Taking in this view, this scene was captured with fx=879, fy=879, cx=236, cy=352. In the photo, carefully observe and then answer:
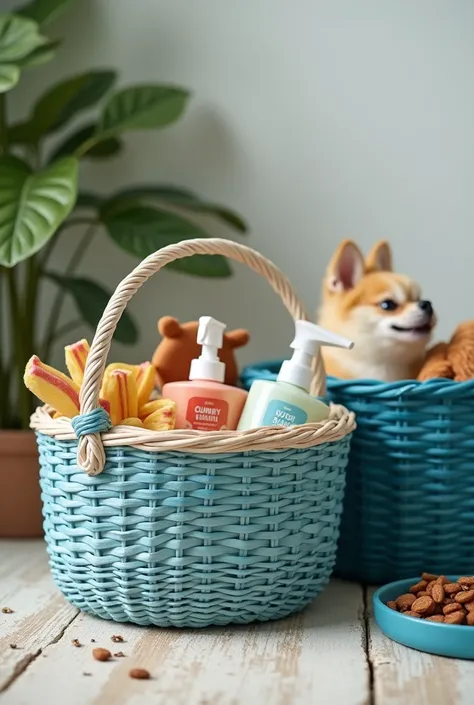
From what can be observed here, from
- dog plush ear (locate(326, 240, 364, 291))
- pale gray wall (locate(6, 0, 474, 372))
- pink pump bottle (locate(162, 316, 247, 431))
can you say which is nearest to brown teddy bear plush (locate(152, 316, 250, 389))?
pink pump bottle (locate(162, 316, 247, 431))

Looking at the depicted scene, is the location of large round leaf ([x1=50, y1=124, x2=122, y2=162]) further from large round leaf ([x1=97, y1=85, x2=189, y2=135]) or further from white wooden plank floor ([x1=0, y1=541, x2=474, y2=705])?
white wooden plank floor ([x1=0, y1=541, x2=474, y2=705])

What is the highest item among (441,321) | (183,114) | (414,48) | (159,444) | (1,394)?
(414,48)

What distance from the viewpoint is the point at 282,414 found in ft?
3.12

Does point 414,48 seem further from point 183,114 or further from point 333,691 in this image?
point 333,691

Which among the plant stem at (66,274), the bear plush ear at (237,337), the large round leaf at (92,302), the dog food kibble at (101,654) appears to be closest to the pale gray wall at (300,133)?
the plant stem at (66,274)

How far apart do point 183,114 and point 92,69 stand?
181 mm

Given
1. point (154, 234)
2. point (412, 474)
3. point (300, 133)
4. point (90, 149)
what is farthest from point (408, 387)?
point (90, 149)

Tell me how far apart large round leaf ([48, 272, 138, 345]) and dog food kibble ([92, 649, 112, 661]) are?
626 mm

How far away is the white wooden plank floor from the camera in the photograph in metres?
0.79

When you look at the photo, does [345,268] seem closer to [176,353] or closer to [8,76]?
[176,353]

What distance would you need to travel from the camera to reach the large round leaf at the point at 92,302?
141 cm

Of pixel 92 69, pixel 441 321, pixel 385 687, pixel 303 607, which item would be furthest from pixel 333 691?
pixel 92 69

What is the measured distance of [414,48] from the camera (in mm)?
1481

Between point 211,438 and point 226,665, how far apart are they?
0.73 ft
